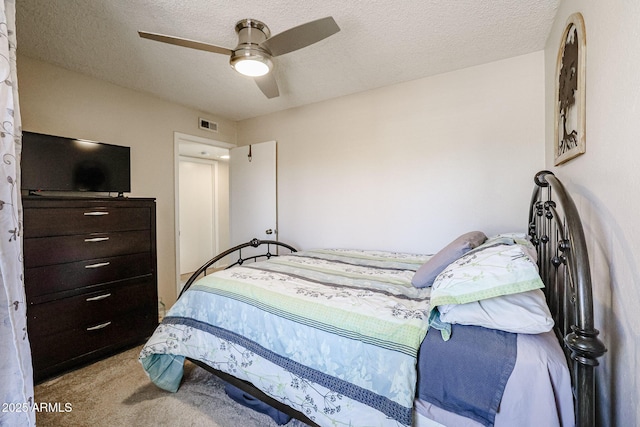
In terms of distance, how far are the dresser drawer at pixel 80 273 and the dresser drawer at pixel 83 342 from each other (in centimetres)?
34

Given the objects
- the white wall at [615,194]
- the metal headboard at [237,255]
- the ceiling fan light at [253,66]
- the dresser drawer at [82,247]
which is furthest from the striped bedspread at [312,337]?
the ceiling fan light at [253,66]

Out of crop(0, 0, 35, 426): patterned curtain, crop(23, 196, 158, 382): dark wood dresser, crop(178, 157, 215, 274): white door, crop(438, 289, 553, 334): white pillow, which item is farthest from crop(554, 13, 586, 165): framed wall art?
crop(178, 157, 215, 274): white door

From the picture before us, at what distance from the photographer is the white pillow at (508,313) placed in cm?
96

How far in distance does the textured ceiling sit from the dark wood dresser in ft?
3.92

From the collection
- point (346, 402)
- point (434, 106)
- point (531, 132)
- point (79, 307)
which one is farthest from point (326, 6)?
point (79, 307)

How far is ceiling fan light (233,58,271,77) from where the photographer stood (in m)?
1.74

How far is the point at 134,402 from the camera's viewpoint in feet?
5.76

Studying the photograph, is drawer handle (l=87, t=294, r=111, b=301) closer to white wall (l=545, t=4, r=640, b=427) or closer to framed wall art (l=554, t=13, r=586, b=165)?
white wall (l=545, t=4, r=640, b=427)

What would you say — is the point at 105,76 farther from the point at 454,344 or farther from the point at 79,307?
the point at 454,344

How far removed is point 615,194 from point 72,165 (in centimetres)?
336

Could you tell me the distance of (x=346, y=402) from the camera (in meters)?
1.17

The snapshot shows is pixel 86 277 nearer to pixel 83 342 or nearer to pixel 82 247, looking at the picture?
pixel 82 247

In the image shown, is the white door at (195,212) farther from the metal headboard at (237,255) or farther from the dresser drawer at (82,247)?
the dresser drawer at (82,247)

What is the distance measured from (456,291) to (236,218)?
330 cm
